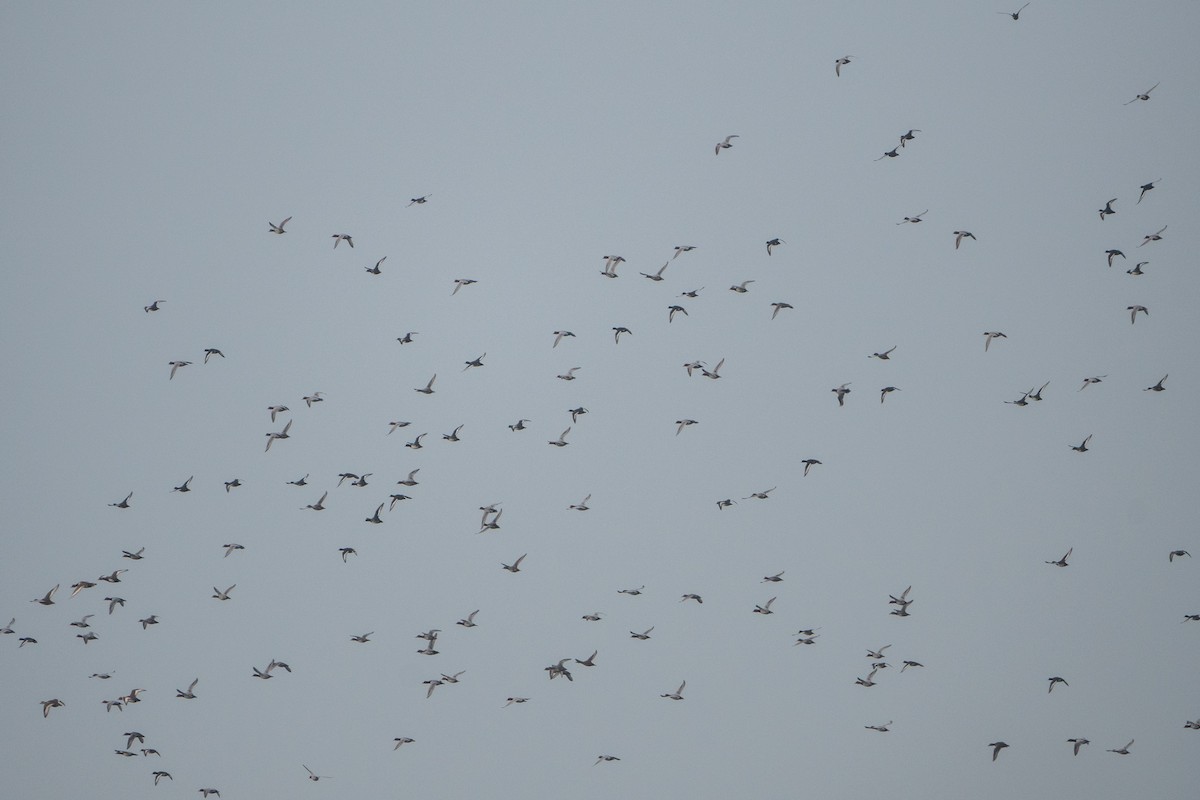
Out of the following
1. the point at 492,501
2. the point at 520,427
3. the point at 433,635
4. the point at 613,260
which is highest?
the point at 492,501

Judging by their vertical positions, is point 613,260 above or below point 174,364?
above

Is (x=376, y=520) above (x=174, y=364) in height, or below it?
below

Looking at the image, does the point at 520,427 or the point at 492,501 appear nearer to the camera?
the point at 520,427

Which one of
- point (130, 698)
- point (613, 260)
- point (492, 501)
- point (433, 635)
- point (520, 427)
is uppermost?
point (492, 501)

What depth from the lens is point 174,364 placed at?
8225 cm

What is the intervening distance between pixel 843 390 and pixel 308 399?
102 ft

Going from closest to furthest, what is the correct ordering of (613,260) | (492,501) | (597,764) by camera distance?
(613,260) → (597,764) → (492,501)

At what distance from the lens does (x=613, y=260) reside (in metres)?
81.1

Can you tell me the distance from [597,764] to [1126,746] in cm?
3943

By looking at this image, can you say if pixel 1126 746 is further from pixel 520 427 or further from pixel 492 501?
pixel 492 501

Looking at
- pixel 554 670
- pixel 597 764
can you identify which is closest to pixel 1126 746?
pixel 597 764

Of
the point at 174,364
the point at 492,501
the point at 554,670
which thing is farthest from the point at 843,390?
the point at 492,501

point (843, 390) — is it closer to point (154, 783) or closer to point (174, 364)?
point (174, 364)

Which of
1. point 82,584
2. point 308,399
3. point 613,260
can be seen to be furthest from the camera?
point 308,399
